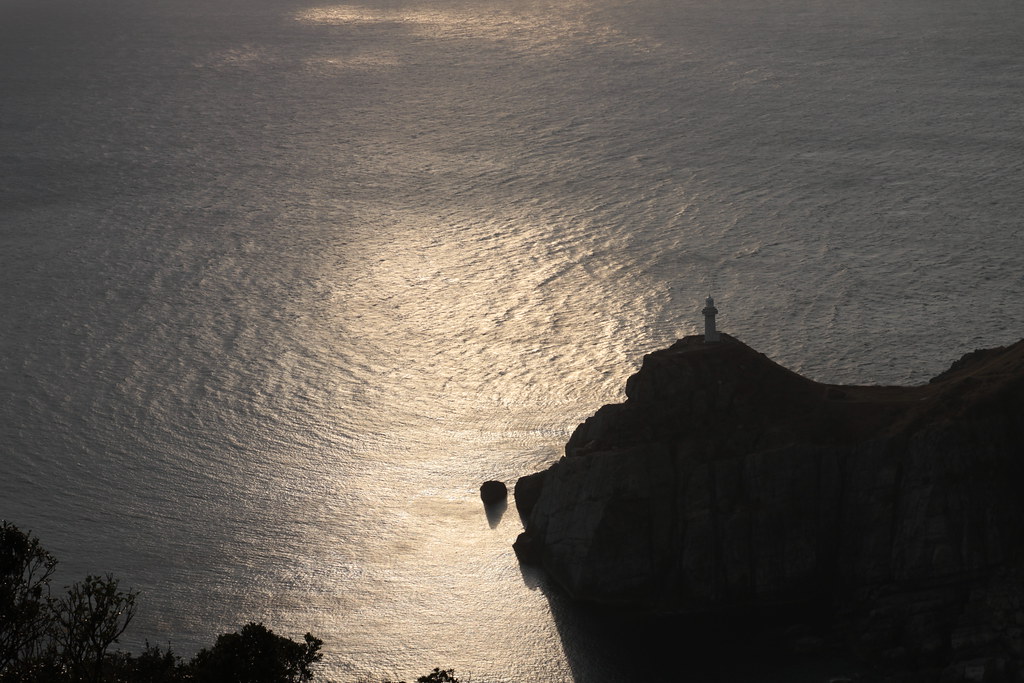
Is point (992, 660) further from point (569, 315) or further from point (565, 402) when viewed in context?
point (569, 315)

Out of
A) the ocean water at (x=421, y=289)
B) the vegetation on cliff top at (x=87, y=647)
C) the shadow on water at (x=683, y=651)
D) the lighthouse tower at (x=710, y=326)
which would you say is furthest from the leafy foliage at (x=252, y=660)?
the lighthouse tower at (x=710, y=326)

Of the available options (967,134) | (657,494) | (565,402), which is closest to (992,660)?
(657,494)

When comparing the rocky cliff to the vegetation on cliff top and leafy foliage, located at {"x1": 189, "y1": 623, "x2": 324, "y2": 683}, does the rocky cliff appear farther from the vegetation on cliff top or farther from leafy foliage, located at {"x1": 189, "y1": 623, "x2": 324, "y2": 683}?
leafy foliage, located at {"x1": 189, "y1": 623, "x2": 324, "y2": 683}

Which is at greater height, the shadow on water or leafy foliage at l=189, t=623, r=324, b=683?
the shadow on water

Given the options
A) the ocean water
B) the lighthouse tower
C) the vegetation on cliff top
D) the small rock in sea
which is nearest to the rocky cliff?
the lighthouse tower

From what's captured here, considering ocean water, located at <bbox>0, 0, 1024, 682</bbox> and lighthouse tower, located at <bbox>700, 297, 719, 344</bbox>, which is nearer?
lighthouse tower, located at <bbox>700, 297, 719, 344</bbox>

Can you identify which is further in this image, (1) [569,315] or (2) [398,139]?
(2) [398,139]

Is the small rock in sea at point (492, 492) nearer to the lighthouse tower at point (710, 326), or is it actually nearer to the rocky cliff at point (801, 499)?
the rocky cliff at point (801, 499)
